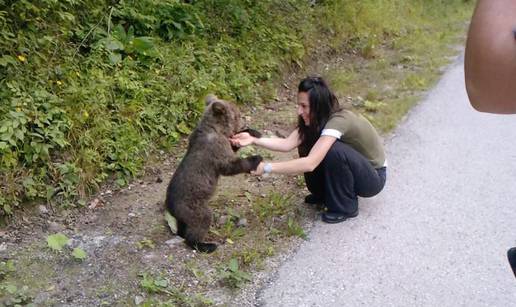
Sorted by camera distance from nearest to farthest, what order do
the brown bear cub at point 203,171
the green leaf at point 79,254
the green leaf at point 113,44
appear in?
the green leaf at point 79,254 < the brown bear cub at point 203,171 < the green leaf at point 113,44

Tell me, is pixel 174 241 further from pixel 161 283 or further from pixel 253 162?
pixel 253 162

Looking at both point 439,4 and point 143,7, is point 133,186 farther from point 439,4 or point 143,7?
point 439,4

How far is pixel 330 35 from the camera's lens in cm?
1127

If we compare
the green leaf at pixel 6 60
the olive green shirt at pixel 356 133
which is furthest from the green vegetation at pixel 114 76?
the olive green shirt at pixel 356 133

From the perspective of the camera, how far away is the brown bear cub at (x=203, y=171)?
4.51 metres

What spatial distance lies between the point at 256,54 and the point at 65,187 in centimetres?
452

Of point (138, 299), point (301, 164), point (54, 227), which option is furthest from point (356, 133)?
point (54, 227)

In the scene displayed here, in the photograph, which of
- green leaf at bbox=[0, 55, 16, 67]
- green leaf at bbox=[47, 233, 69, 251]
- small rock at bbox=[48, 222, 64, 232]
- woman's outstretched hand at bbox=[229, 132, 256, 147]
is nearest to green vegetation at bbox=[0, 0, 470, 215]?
green leaf at bbox=[0, 55, 16, 67]

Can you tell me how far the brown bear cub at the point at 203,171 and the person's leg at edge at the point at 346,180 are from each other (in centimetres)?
72

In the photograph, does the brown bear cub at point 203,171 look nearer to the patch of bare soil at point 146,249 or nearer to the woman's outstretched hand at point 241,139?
the woman's outstretched hand at point 241,139

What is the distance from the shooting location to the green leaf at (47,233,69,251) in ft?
14.3

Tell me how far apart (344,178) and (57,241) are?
2.58 meters

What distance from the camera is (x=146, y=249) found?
14.7 feet

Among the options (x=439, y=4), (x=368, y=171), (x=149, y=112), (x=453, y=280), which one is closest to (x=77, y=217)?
(x=149, y=112)
